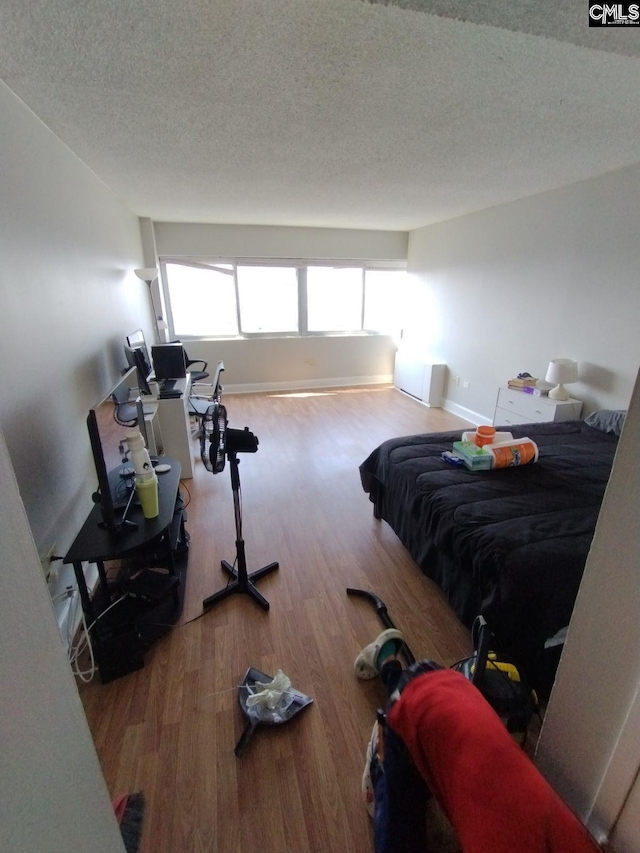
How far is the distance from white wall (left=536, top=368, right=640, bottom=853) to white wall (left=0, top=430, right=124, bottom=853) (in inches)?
35.6

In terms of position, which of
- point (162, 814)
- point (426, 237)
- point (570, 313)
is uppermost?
point (426, 237)

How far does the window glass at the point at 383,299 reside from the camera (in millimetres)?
5922

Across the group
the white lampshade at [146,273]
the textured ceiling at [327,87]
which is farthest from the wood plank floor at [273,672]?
the white lampshade at [146,273]

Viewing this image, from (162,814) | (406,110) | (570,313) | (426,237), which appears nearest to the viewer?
(162,814)

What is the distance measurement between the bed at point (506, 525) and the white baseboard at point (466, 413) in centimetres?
187

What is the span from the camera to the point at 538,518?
162 centimetres

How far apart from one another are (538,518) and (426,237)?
479 centimetres

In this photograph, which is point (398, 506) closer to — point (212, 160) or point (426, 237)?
point (212, 160)

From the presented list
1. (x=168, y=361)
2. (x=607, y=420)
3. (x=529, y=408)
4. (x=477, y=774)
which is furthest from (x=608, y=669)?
(x=168, y=361)

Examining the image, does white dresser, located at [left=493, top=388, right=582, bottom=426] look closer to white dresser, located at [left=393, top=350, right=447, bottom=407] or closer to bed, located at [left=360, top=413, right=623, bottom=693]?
bed, located at [left=360, top=413, right=623, bottom=693]

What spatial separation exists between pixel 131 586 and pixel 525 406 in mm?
3526

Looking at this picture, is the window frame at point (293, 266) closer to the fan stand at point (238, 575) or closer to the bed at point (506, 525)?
the bed at point (506, 525)

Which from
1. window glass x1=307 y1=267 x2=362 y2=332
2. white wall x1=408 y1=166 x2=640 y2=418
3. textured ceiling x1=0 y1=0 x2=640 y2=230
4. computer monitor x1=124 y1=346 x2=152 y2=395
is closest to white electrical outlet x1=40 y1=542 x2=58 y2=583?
computer monitor x1=124 y1=346 x2=152 y2=395

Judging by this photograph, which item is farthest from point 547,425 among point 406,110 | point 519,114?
point 406,110
